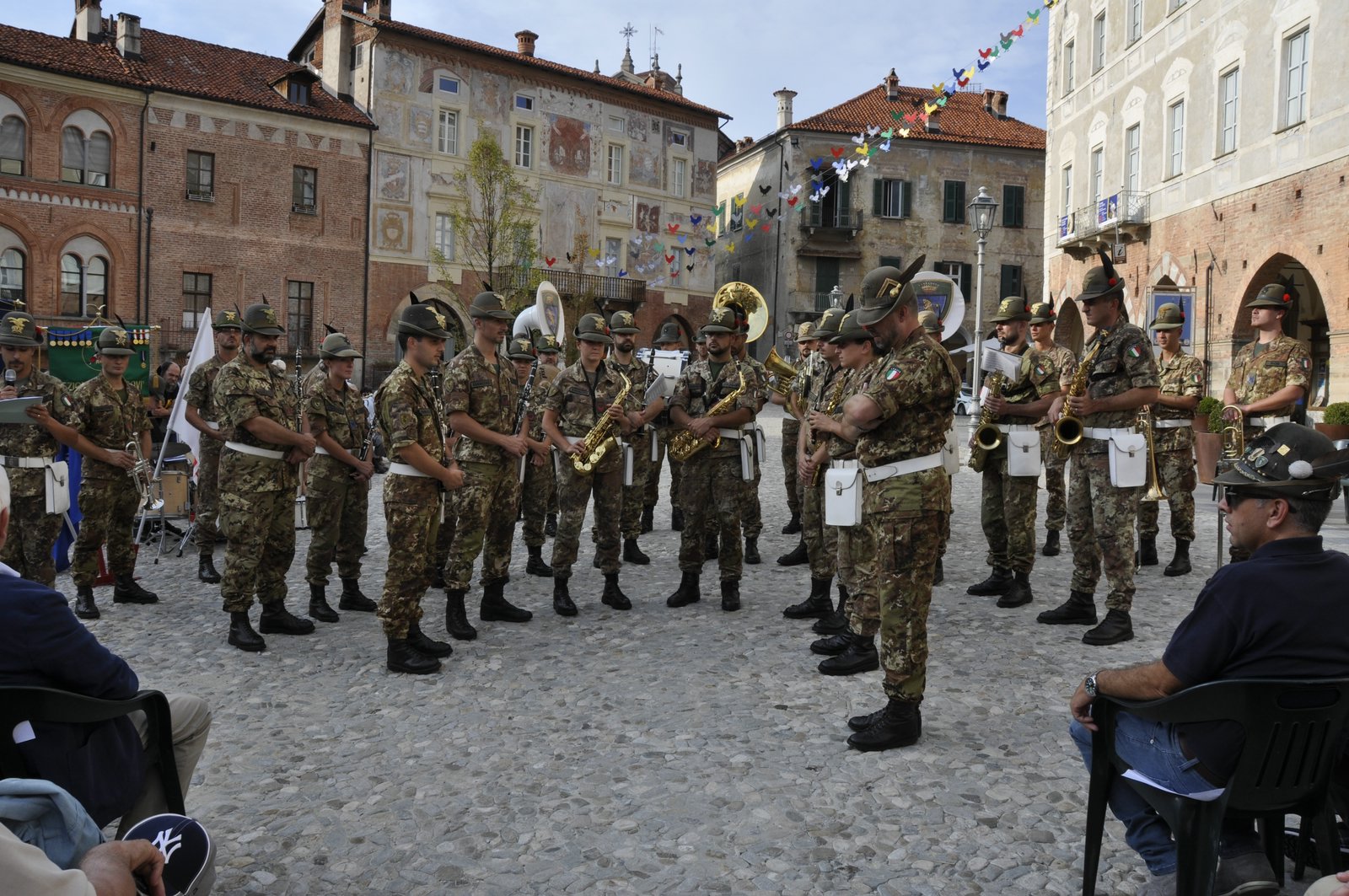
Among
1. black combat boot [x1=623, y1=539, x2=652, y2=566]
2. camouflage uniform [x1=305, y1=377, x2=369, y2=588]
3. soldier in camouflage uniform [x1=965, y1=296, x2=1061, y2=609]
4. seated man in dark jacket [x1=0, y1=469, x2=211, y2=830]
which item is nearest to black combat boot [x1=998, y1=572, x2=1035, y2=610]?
soldier in camouflage uniform [x1=965, y1=296, x2=1061, y2=609]

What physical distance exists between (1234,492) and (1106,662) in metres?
3.42

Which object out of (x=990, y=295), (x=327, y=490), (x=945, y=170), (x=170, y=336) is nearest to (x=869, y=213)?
(x=945, y=170)

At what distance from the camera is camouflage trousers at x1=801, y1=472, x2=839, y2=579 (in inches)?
289

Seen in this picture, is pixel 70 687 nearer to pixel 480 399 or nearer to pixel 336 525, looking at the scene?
pixel 480 399

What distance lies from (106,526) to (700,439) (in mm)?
4448

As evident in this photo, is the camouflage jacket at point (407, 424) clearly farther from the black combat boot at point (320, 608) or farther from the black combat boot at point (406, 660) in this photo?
the black combat boot at point (320, 608)

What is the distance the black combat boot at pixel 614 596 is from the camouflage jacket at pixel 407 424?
1.98m

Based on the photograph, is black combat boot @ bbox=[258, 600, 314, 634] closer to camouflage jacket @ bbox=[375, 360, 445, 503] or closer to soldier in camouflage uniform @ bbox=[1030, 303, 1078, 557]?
camouflage jacket @ bbox=[375, 360, 445, 503]

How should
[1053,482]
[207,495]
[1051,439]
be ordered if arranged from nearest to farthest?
[207,495] → [1051,439] → [1053,482]

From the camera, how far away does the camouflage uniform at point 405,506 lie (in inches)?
233

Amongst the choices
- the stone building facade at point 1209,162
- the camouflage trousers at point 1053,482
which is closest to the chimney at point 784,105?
the stone building facade at point 1209,162

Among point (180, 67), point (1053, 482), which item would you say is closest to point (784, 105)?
point (180, 67)

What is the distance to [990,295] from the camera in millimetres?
45000

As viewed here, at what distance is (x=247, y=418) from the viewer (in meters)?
6.54
